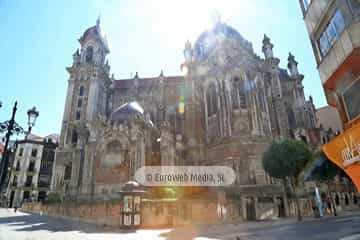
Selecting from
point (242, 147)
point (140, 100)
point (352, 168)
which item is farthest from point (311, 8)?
point (140, 100)

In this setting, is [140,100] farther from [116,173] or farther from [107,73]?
[116,173]

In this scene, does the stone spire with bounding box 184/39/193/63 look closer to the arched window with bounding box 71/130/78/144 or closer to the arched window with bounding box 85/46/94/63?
the arched window with bounding box 85/46/94/63

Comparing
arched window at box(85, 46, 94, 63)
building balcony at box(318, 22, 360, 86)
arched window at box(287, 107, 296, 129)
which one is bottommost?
building balcony at box(318, 22, 360, 86)

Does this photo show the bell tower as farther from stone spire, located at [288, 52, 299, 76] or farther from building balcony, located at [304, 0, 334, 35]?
stone spire, located at [288, 52, 299, 76]

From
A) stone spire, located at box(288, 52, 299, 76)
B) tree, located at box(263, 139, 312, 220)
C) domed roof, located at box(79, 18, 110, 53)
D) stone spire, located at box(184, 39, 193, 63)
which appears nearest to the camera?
tree, located at box(263, 139, 312, 220)

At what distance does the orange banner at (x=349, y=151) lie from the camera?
25.6 ft

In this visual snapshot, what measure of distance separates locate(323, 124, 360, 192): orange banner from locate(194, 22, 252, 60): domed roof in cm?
3067

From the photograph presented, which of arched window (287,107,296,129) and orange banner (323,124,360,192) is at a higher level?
arched window (287,107,296,129)

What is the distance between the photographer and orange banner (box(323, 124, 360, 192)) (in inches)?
308

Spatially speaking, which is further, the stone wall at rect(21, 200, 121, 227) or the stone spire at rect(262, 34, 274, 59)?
the stone spire at rect(262, 34, 274, 59)

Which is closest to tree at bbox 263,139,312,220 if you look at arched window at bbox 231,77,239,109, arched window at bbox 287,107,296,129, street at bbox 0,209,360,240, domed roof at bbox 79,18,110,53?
street at bbox 0,209,360,240

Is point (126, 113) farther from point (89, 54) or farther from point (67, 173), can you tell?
point (89, 54)

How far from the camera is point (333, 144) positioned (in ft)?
30.0

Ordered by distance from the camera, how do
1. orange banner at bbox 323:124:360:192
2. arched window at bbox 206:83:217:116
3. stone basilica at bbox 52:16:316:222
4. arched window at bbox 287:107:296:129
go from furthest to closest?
arched window at bbox 287:107:296:129, arched window at bbox 206:83:217:116, stone basilica at bbox 52:16:316:222, orange banner at bbox 323:124:360:192
